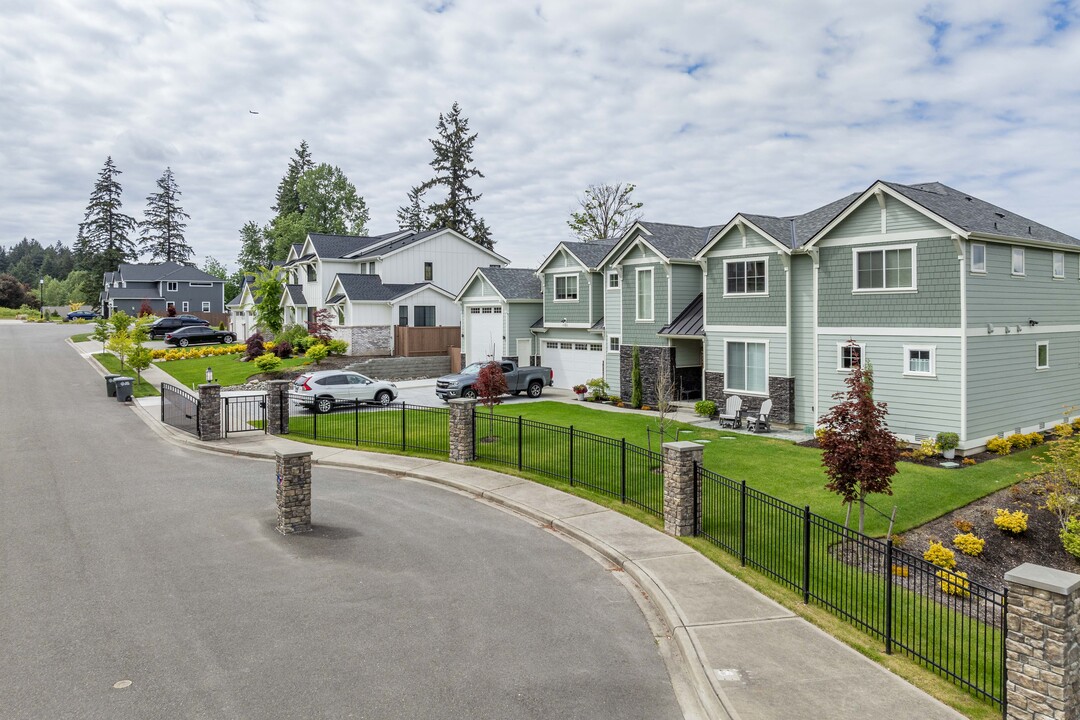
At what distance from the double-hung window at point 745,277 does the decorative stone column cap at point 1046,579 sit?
19452 millimetres

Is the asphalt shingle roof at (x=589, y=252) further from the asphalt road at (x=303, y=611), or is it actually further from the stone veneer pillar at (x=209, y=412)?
the asphalt road at (x=303, y=611)

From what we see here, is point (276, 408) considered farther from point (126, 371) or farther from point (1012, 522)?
point (126, 371)

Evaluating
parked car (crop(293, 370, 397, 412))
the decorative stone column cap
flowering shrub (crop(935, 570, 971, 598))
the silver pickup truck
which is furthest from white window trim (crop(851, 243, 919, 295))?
parked car (crop(293, 370, 397, 412))

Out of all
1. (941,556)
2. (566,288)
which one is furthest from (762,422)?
(566,288)

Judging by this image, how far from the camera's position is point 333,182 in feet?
268

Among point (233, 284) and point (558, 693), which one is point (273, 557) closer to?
point (558, 693)

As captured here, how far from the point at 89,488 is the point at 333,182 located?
7043cm

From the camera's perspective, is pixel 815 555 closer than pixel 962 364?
Yes

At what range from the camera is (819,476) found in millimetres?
18500

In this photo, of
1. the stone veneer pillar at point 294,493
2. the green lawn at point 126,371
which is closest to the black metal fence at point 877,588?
the stone veneer pillar at point 294,493

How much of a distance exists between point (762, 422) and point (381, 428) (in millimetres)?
13151

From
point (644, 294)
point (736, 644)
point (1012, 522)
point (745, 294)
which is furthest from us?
point (644, 294)

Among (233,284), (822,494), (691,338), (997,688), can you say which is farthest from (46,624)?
(233,284)

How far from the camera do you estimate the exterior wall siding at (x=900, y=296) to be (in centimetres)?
2083
